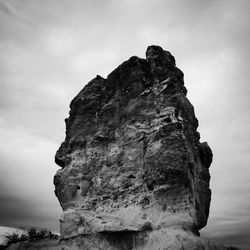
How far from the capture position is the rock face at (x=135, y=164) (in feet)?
40.1

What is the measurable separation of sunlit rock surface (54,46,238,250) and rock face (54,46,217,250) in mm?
39

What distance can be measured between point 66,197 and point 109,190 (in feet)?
9.19

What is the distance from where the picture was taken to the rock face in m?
12.2

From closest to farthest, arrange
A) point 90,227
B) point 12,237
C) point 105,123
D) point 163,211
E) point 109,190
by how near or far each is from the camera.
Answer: point 163,211 → point 90,227 → point 109,190 → point 105,123 → point 12,237

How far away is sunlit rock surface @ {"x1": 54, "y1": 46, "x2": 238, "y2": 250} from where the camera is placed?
481 inches

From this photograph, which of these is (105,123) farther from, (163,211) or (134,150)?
(163,211)

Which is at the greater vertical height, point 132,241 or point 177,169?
point 177,169

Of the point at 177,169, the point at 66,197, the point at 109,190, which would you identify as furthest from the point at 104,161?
the point at 177,169

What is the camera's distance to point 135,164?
1438 centimetres

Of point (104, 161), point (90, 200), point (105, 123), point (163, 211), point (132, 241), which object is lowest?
→ point (132, 241)

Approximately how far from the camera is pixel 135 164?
47.2ft

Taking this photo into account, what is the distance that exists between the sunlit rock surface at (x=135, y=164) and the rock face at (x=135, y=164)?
0.04 m

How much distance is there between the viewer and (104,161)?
15734 millimetres

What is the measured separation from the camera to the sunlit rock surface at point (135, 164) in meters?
12.2
